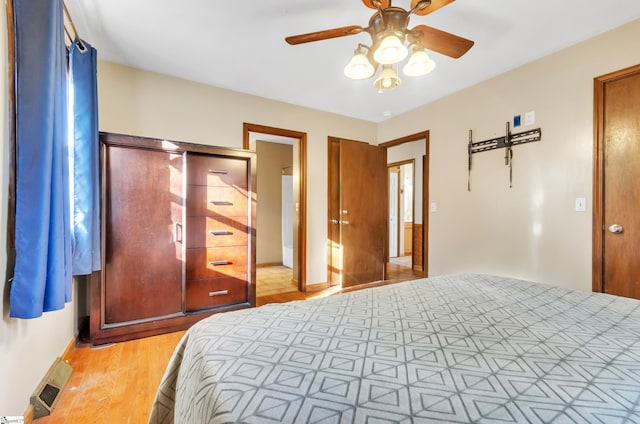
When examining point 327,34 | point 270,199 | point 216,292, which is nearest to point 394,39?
point 327,34

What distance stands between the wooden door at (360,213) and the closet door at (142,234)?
2.12 meters

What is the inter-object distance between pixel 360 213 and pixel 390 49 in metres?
2.76

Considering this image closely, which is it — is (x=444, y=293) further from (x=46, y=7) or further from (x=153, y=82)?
(x=153, y=82)

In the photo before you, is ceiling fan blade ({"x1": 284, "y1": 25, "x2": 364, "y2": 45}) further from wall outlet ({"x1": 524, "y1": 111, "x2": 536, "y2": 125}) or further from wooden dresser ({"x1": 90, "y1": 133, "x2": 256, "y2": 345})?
wall outlet ({"x1": 524, "y1": 111, "x2": 536, "y2": 125})

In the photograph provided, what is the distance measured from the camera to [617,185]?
6.99 feet

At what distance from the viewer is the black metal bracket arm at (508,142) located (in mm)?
2604

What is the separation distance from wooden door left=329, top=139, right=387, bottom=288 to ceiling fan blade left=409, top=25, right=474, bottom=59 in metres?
2.16

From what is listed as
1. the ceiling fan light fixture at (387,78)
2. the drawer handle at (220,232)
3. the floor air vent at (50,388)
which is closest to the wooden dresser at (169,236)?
the drawer handle at (220,232)

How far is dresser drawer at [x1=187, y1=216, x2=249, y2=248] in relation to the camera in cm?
247

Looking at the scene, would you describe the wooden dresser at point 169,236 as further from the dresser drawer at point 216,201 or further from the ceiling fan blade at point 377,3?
the ceiling fan blade at point 377,3

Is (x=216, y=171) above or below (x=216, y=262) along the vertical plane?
above

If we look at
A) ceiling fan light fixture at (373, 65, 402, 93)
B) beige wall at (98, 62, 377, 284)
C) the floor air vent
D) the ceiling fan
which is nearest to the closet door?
the floor air vent

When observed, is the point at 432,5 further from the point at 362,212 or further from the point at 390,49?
the point at 362,212

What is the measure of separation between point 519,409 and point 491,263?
2.69m
